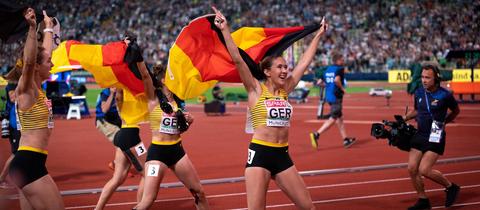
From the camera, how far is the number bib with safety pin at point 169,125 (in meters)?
8.52

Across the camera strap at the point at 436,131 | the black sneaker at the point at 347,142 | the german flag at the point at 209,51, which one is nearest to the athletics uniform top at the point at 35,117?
the german flag at the point at 209,51

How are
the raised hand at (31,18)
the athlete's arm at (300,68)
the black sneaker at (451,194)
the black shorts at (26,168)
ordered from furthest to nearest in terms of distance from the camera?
1. the black sneaker at (451,194)
2. the athlete's arm at (300,68)
3. the black shorts at (26,168)
4. the raised hand at (31,18)

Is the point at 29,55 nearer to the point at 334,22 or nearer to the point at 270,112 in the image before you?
the point at 270,112

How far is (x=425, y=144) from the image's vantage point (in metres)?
9.99

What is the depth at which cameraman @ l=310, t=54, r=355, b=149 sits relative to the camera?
17562 mm

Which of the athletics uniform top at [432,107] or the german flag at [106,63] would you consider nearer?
the german flag at [106,63]

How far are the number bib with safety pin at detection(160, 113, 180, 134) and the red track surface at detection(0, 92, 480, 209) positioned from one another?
2.02m

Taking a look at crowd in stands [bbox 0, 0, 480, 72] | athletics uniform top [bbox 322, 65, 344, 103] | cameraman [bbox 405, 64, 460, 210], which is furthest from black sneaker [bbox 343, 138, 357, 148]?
crowd in stands [bbox 0, 0, 480, 72]

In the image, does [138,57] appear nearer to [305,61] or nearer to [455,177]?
[305,61]

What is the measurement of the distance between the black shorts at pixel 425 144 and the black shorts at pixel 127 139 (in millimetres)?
3898

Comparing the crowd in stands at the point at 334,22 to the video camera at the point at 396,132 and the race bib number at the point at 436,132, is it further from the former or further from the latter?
the race bib number at the point at 436,132

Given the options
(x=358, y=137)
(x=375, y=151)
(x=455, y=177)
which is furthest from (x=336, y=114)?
(x=455, y=177)

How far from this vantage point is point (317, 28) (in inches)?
341

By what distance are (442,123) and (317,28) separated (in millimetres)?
2662
